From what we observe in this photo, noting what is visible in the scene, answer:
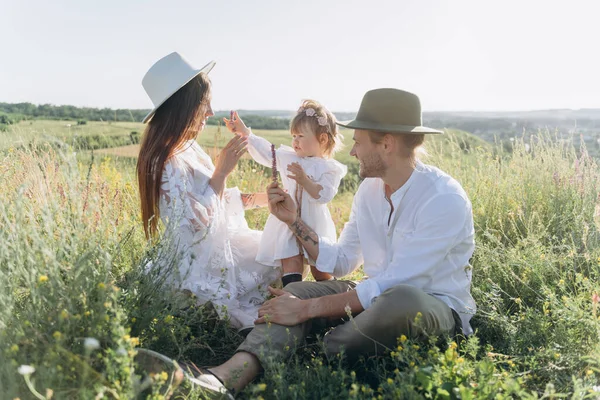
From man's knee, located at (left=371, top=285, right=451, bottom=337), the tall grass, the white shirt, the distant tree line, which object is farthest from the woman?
man's knee, located at (left=371, top=285, right=451, bottom=337)

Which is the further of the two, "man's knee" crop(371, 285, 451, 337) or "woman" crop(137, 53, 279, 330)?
"woman" crop(137, 53, 279, 330)

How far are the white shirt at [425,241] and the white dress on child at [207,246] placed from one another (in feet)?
2.87

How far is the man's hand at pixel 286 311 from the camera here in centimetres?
310

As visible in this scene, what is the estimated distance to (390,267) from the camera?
10.4 feet

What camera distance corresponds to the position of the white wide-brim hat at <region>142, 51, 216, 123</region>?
3672mm

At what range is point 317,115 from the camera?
4.12 meters

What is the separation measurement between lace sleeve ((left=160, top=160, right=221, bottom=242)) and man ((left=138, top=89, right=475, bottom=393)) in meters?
0.73

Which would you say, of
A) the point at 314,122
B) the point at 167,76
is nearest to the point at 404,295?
the point at 314,122

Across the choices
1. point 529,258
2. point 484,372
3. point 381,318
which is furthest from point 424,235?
point 529,258

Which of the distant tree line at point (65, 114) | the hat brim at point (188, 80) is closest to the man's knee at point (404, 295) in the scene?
the hat brim at point (188, 80)

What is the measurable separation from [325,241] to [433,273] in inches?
38.1

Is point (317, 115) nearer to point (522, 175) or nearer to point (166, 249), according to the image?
point (166, 249)

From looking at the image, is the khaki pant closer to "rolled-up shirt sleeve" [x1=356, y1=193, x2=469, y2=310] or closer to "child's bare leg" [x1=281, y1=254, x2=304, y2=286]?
"rolled-up shirt sleeve" [x1=356, y1=193, x2=469, y2=310]

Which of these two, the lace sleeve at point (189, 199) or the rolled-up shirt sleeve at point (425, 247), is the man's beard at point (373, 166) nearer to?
the rolled-up shirt sleeve at point (425, 247)
